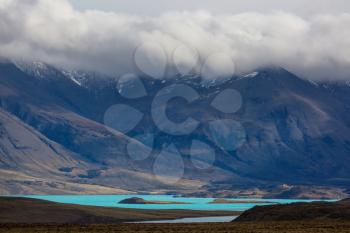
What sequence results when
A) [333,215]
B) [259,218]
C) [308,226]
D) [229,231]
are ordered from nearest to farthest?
[229,231], [308,226], [333,215], [259,218]

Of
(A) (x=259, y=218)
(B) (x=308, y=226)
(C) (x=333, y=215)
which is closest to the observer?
(B) (x=308, y=226)

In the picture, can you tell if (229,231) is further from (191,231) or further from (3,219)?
(3,219)

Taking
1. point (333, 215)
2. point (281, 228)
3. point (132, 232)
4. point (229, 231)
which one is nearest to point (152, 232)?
point (132, 232)

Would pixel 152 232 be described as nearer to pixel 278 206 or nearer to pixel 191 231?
pixel 191 231

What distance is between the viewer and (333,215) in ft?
552

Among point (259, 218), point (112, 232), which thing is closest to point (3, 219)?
point (259, 218)

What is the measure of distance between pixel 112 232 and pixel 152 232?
21.0 feet

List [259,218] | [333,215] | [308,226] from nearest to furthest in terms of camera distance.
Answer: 1. [308,226]
2. [333,215]
3. [259,218]

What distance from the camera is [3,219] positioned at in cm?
18862

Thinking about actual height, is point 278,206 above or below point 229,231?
above

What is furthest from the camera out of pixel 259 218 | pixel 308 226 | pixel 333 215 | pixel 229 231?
pixel 259 218

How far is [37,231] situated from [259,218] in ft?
224

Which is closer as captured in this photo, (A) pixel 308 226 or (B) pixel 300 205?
(A) pixel 308 226

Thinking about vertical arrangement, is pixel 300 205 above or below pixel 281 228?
above
